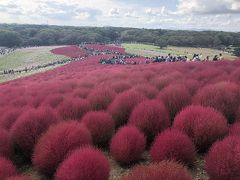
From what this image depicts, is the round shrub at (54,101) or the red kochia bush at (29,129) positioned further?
the round shrub at (54,101)

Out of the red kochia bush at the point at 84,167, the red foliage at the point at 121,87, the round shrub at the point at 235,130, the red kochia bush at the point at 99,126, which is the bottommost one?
the red foliage at the point at 121,87

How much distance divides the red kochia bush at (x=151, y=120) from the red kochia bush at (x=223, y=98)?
1.26 meters

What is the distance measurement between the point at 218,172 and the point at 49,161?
2859 millimetres

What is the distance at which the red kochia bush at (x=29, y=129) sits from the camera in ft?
22.7

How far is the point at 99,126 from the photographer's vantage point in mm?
6852

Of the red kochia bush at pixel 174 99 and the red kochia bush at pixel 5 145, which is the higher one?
the red kochia bush at pixel 174 99

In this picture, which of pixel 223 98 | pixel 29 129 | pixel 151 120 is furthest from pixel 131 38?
pixel 151 120

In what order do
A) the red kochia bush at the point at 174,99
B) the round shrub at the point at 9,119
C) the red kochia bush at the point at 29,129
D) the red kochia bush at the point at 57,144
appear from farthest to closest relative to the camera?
the round shrub at the point at 9,119 < the red kochia bush at the point at 174,99 < the red kochia bush at the point at 29,129 < the red kochia bush at the point at 57,144

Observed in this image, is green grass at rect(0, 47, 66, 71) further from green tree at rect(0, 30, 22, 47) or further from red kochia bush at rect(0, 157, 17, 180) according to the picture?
red kochia bush at rect(0, 157, 17, 180)

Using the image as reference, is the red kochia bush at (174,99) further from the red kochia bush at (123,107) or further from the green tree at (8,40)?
the green tree at (8,40)

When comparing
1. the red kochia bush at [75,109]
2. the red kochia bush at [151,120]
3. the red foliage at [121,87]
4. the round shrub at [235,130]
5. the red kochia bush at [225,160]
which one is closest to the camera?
the red kochia bush at [225,160]

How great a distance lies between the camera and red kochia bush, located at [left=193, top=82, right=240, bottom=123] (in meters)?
7.07

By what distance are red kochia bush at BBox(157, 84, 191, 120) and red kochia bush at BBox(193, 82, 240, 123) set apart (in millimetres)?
277

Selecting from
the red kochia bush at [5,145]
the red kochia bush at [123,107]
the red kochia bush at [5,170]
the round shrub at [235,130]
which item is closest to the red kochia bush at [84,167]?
the red kochia bush at [5,170]
